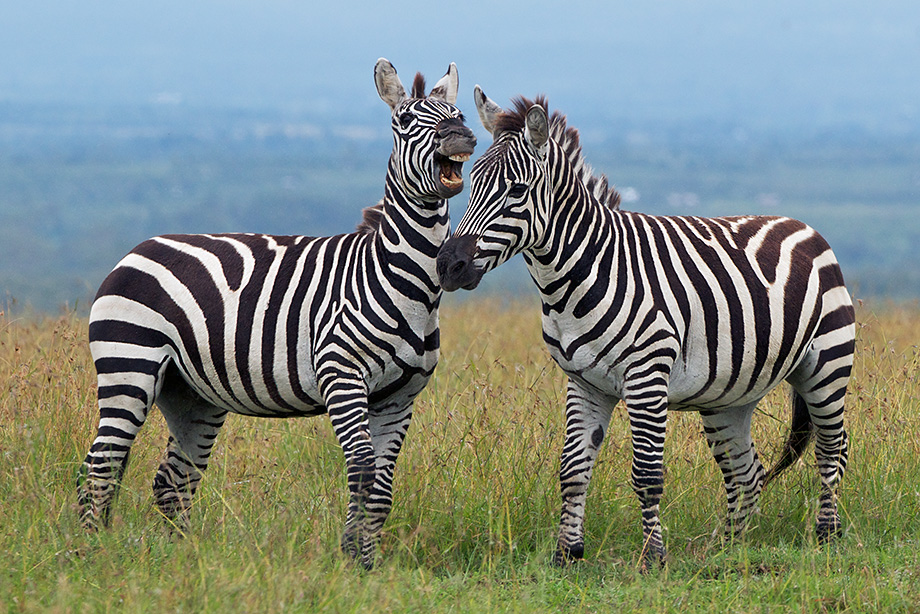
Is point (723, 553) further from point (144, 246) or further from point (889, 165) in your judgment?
point (889, 165)

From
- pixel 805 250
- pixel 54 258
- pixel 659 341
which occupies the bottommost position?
pixel 54 258

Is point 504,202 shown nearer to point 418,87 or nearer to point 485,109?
point 485,109

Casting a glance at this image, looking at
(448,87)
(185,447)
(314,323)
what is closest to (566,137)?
(448,87)

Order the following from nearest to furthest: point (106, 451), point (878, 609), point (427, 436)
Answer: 1. point (878, 609)
2. point (106, 451)
3. point (427, 436)

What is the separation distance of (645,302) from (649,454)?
0.79m

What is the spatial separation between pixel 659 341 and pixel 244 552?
232 centimetres

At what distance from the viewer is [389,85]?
5.92 metres

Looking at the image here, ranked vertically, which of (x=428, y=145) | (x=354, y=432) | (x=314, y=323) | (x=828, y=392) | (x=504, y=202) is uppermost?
(x=428, y=145)

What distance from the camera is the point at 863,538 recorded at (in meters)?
6.13

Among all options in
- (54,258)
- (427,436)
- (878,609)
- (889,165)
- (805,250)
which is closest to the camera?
(878,609)

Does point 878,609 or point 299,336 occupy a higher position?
point 299,336

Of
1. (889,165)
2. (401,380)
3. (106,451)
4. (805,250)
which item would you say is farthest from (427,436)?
(889,165)

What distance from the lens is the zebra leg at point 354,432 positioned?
5379mm

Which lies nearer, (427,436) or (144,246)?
(144,246)
